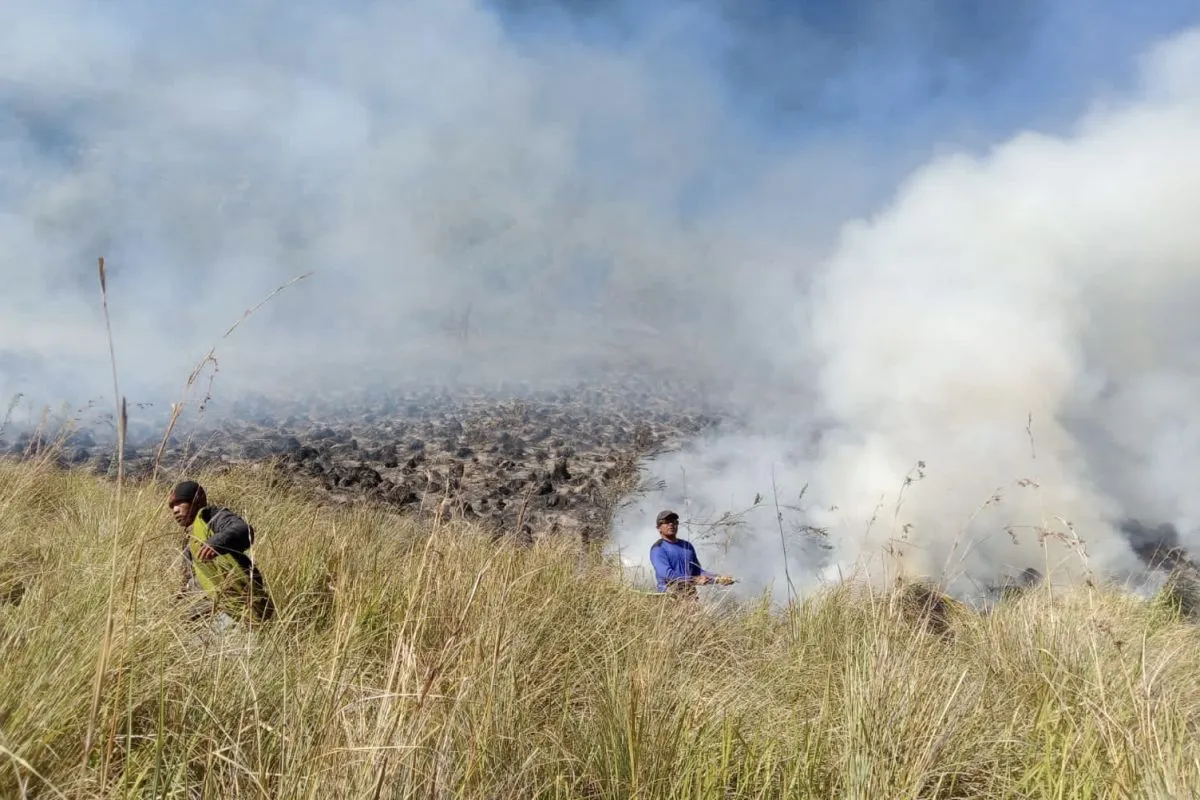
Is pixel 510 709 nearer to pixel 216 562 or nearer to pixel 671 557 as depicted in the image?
pixel 216 562

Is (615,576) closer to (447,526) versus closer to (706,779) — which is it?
(447,526)

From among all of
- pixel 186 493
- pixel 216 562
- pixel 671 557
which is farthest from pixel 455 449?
pixel 216 562

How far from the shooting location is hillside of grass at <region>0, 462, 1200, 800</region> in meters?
1.78

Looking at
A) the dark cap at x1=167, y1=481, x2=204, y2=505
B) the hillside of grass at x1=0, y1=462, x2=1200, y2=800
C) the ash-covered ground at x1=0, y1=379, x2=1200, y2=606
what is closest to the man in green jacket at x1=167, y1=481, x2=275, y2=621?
the dark cap at x1=167, y1=481, x2=204, y2=505

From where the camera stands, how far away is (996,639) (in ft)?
13.2

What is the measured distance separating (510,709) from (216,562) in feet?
7.52

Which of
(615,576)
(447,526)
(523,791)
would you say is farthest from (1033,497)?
(523,791)

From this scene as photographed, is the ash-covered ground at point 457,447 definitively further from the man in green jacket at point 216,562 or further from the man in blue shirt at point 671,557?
the man in green jacket at point 216,562

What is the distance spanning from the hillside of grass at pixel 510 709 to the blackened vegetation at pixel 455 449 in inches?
194

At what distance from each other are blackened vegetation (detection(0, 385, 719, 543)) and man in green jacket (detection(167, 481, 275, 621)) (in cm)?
373

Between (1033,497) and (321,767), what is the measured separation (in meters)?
11.9

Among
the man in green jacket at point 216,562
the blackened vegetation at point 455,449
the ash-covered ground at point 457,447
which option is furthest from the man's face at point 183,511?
the blackened vegetation at point 455,449

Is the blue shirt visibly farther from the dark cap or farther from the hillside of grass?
the dark cap

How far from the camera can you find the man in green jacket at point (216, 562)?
3463 mm
